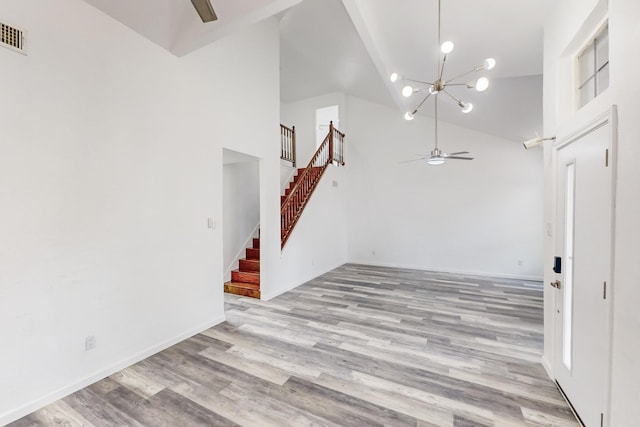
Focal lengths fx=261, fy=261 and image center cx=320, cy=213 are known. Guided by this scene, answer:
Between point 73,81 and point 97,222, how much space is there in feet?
3.85

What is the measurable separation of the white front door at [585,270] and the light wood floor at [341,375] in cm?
29

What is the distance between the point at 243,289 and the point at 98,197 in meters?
2.81

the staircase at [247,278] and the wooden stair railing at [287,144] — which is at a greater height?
the wooden stair railing at [287,144]

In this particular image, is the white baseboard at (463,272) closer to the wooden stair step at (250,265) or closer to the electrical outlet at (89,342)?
the wooden stair step at (250,265)

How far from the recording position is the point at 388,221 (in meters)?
6.96

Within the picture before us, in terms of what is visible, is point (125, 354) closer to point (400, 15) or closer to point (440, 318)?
point (440, 318)

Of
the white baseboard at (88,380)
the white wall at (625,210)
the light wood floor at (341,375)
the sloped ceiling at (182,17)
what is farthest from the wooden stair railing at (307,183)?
the white wall at (625,210)

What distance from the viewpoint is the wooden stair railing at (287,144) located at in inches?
261

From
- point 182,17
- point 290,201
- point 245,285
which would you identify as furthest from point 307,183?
point 182,17

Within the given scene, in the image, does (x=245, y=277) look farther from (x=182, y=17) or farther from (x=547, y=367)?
(x=547, y=367)

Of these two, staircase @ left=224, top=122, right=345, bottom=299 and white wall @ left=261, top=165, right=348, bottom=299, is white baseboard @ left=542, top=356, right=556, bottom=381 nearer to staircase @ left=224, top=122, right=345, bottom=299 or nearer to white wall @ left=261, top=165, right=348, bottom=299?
white wall @ left=261, top=165, right=348, bottom=299

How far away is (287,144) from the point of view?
6840 millimetres

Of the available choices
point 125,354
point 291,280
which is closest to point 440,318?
point 291,280

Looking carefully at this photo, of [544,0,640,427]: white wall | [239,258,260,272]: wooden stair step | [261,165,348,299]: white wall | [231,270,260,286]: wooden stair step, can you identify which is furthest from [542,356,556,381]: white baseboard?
[239,258,260,272]: wooden stair step
